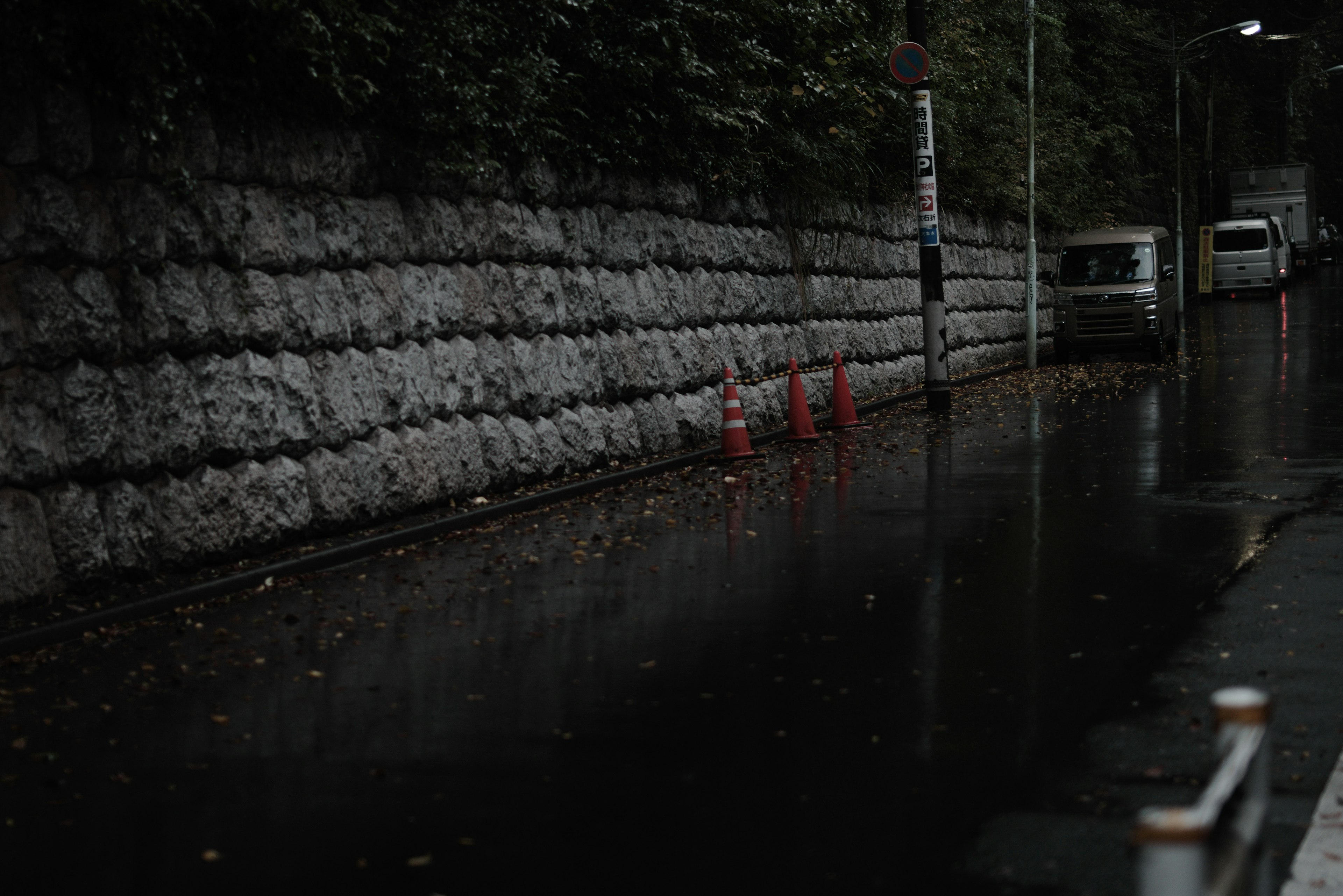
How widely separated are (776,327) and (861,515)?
307 inches

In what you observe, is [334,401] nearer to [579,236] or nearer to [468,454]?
[468,454]

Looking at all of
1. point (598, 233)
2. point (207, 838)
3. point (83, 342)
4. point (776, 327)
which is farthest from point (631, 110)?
point (207, 838)

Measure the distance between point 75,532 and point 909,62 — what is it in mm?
13436

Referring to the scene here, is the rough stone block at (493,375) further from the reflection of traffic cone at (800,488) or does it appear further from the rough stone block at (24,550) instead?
the rough stone block at (24,550)

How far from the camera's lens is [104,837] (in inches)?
186

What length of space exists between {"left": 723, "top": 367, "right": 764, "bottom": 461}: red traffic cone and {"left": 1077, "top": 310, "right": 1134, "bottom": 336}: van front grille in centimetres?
1416

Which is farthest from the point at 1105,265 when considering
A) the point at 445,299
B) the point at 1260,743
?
the point at 1260,743

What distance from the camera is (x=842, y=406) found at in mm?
17656

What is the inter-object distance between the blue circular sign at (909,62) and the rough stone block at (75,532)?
13.0 metres

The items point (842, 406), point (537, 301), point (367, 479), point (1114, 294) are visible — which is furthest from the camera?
point (1114, 294)

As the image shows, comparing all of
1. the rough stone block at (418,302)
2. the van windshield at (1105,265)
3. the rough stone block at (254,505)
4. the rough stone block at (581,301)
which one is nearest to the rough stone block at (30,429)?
the rough stone block at (254,505)

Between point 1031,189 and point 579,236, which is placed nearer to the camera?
point 579,236

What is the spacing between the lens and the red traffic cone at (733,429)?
1490 centimetres

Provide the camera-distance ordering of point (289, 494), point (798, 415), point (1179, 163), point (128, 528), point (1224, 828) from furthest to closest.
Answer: point (1179, 163)
point (798, 415)
point (289, 494)
point (128, 528)
point (1224, 828)
